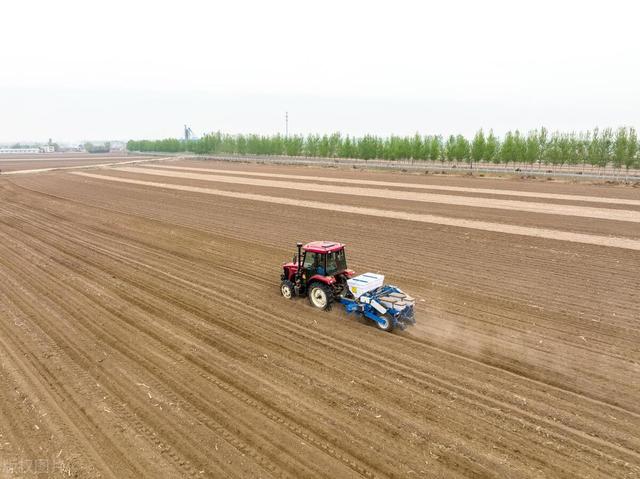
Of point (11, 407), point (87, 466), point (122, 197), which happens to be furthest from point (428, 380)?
point (122, 197)

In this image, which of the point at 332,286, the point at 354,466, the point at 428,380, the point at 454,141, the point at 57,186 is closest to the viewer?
the point at 354,466

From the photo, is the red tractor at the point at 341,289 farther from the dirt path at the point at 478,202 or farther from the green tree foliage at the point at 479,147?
the green tree foliage at the point at 479,147

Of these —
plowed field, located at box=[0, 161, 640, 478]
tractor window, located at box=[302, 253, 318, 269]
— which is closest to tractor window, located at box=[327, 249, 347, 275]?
tractor window, located at box=[302, 253, 318, 269]

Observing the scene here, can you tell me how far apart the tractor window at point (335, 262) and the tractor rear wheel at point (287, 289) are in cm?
157

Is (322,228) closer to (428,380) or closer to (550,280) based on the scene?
(550,280)

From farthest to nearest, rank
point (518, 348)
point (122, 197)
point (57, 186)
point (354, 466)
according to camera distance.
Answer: point (57, 186) < point (122, 197) < point (518, 348) < point (354, 466)

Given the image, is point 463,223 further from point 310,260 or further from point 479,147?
point 479,147

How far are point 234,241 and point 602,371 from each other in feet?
55.9

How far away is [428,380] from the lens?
361 inches

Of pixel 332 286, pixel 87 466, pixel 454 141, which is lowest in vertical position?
pixel 87 466

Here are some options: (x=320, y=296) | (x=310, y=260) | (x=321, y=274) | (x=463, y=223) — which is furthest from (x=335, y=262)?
(x=463, y=223)

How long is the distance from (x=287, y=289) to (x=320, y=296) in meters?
1.39

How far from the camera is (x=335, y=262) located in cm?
1303

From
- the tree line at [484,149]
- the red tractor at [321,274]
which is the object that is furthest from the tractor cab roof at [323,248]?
the tree line at [484,149]
